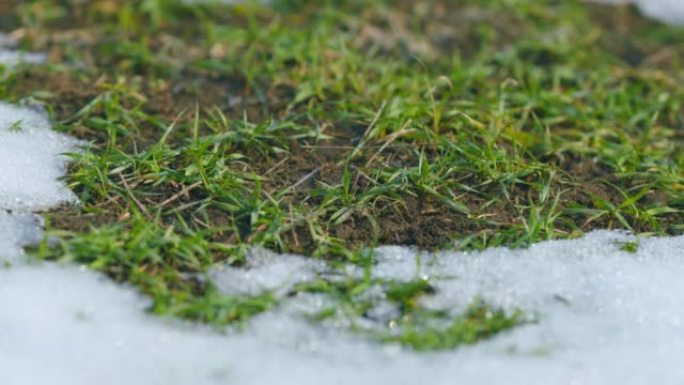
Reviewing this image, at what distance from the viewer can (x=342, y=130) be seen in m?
3.09

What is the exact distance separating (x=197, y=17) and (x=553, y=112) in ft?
4.60

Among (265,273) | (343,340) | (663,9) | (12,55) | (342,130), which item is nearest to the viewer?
(343,340)

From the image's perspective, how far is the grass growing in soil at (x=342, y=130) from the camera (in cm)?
253

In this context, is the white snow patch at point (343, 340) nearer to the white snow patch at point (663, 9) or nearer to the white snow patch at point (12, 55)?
the white snow patch at point (12, 55)

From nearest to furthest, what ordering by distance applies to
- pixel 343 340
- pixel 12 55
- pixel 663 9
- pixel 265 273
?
pixel 343 340, pixel 265 273, pixel 12 55, pixel 663 9

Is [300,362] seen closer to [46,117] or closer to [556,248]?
[556,248]

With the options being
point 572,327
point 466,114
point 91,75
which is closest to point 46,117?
point 91,75

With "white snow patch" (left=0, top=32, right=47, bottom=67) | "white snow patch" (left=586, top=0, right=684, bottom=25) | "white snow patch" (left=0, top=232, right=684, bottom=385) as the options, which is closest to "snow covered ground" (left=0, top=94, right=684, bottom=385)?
"white snow patch" (left=0, top=232, right=684, bottom=385)

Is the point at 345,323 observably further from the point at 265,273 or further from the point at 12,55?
the point at 12,55

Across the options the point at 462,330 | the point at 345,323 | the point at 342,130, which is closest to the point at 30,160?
the point at 342,130

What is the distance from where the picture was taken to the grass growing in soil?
253 centimetres

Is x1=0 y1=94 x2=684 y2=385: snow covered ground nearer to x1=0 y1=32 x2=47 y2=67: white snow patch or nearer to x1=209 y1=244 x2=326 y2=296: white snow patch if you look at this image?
x1=209 y1=244 x2=326 y2=296: white snow patch

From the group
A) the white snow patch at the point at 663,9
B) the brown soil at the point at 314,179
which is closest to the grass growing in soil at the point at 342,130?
the brown soil at the point at 314,179

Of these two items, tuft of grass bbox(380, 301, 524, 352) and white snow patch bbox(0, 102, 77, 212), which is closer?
tuft of grass bbox(380, 301, 524, 352)
